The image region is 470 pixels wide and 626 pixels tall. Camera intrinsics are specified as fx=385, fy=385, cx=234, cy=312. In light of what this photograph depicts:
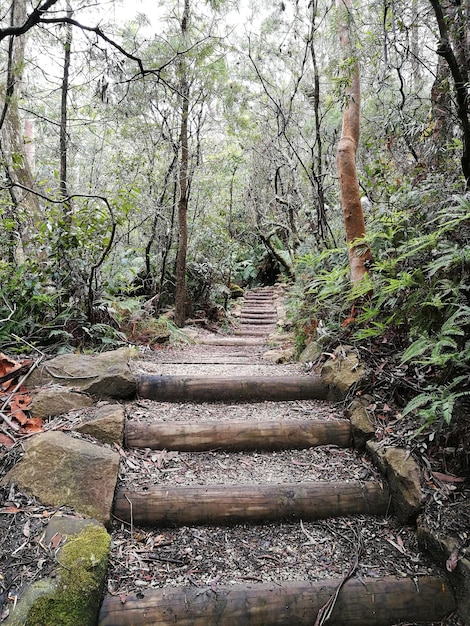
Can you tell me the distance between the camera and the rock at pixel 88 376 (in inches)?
114

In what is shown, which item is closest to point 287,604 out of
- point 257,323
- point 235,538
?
point 235,538

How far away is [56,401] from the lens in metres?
2.67

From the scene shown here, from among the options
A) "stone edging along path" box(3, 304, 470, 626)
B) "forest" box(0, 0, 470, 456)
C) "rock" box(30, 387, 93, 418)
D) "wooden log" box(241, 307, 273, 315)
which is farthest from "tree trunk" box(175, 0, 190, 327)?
"rock" box(30, 387, 93, 418)

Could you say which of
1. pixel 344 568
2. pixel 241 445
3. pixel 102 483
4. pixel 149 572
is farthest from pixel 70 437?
pixel 344 568

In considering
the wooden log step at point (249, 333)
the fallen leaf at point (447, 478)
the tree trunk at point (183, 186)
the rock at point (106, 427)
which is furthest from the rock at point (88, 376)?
the wooden log step at point (249, 333)

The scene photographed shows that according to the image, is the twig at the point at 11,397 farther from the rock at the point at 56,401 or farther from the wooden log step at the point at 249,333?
the wooden log step at the point at 249,333

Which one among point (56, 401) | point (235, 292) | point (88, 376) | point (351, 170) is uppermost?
point (351, 170)

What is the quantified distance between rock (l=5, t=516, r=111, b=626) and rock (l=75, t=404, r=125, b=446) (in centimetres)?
67

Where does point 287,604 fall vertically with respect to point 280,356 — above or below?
below

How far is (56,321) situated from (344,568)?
3171mm

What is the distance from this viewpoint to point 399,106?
408cm

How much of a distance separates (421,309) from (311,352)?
1544 mm

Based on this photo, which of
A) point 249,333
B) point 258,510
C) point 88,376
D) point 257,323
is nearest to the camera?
point 258,510

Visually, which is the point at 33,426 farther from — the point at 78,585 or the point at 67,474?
the point at 78,585
